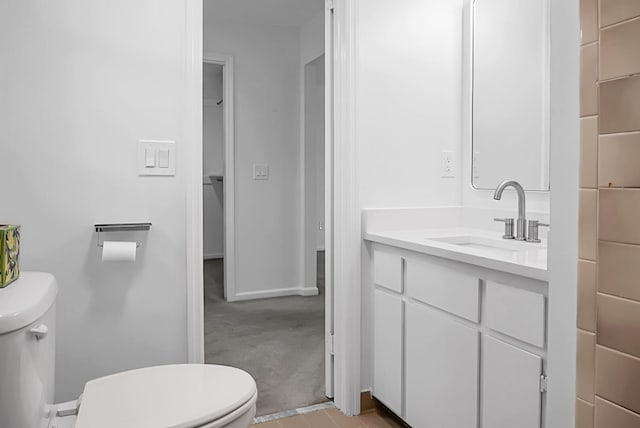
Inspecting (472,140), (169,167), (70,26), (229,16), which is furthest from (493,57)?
(229,16)

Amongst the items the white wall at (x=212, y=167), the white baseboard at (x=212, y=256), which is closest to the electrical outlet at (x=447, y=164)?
the white wall at (x=212, y=167)

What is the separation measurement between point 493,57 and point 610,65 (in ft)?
6.03

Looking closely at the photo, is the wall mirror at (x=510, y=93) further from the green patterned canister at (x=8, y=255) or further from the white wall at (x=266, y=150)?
the white wall at (x=266, y=150)

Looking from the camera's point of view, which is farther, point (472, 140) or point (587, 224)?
point (472, 140)

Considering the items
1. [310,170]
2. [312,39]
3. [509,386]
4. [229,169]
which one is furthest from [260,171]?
[509,386]

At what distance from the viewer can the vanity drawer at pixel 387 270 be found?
1913 millimetres

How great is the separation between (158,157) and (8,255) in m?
0.63

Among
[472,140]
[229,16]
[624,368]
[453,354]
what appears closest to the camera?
[624,368]

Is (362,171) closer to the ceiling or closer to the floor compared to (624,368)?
closer to the ceiling

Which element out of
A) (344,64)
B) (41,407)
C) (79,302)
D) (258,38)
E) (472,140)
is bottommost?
(41,407)

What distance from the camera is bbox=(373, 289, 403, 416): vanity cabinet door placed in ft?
6.31

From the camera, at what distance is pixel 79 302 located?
172 centimetres

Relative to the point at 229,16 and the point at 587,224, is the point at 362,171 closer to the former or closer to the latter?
the point at 587,224

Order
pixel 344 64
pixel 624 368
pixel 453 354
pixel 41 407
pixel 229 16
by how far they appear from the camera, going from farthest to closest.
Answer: pixel 229 16 < pixel 344 64 < pixel 453 354 < pixel 41 407 < pixel 624 368
